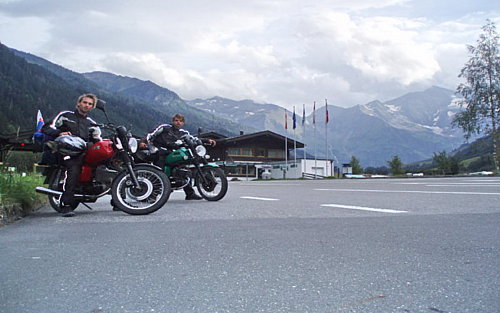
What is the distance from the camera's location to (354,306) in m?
1.75

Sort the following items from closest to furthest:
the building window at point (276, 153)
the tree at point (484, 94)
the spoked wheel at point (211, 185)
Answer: the spoked wheel at point (211, 185)
the tree at point (484, 94)
the building window at point (276, 153)

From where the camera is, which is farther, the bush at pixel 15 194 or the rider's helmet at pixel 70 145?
the bush at pixel 15 194

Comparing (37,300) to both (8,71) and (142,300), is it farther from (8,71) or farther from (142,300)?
(8,71)

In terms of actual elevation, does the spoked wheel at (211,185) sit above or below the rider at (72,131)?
below

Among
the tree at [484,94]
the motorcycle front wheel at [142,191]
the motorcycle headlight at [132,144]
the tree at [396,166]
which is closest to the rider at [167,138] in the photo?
the motorcycle headlight at [132,144]

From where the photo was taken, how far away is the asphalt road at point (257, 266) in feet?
5.94

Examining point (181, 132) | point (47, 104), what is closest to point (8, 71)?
point (47, 104)

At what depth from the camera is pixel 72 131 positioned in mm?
5367

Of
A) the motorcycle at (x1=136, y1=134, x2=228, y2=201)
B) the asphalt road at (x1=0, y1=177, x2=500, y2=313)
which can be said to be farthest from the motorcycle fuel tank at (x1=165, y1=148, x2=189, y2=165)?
the asphalt road at (x1=0, y1=177, x2=500, y2=313)

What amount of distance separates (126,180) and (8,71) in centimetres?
18698

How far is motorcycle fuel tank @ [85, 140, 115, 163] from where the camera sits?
5.29 metres

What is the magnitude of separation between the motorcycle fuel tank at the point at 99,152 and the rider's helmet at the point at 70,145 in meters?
0.11

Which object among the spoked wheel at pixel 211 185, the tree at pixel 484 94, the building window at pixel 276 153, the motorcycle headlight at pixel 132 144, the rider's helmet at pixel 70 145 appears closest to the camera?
the rider's helmet at pixel 70 145

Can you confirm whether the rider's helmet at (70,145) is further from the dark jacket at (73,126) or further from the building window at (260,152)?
the building window at (260,152)
